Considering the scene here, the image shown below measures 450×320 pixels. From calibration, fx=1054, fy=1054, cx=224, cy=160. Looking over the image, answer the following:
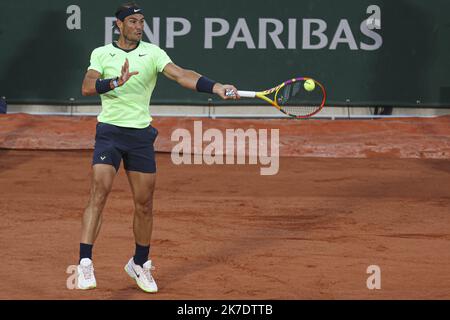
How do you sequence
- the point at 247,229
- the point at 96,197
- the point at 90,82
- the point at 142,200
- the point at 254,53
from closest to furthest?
the point at 90,82, the point at 96,197, the point at 142,200, the point at 247,229, the point at 254,53

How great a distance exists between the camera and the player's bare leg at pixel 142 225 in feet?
24.0

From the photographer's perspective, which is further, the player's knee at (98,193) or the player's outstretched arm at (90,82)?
the player's knee at (98,193)

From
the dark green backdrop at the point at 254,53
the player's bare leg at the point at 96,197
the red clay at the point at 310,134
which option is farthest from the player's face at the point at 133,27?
the dark green backdrop at the point at 254,53

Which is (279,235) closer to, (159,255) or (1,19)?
(159,255)

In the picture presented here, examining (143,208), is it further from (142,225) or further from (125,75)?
(125,75)

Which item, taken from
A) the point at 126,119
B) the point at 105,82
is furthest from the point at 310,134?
the point at 105,82

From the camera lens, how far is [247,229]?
385 inches

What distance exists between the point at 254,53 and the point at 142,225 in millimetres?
8318

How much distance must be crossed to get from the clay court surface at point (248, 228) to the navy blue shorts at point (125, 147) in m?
0.90

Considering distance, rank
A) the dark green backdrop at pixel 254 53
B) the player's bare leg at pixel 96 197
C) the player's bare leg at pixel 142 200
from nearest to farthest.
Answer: the player's bare leg at pixel 96 197
the player's bare leg at pixel 142 200
the dark green backdrop at pixel 254 53

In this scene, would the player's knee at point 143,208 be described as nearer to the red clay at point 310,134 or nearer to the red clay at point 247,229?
the red clay at point 247,229

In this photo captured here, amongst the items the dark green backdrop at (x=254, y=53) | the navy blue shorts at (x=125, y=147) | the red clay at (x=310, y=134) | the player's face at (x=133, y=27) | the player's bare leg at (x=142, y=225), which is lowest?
the player's bare leg at (x=142, y=225)

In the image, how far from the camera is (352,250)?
29.0 feet

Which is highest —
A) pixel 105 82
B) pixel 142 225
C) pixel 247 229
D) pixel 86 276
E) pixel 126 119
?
pixel 105 82
